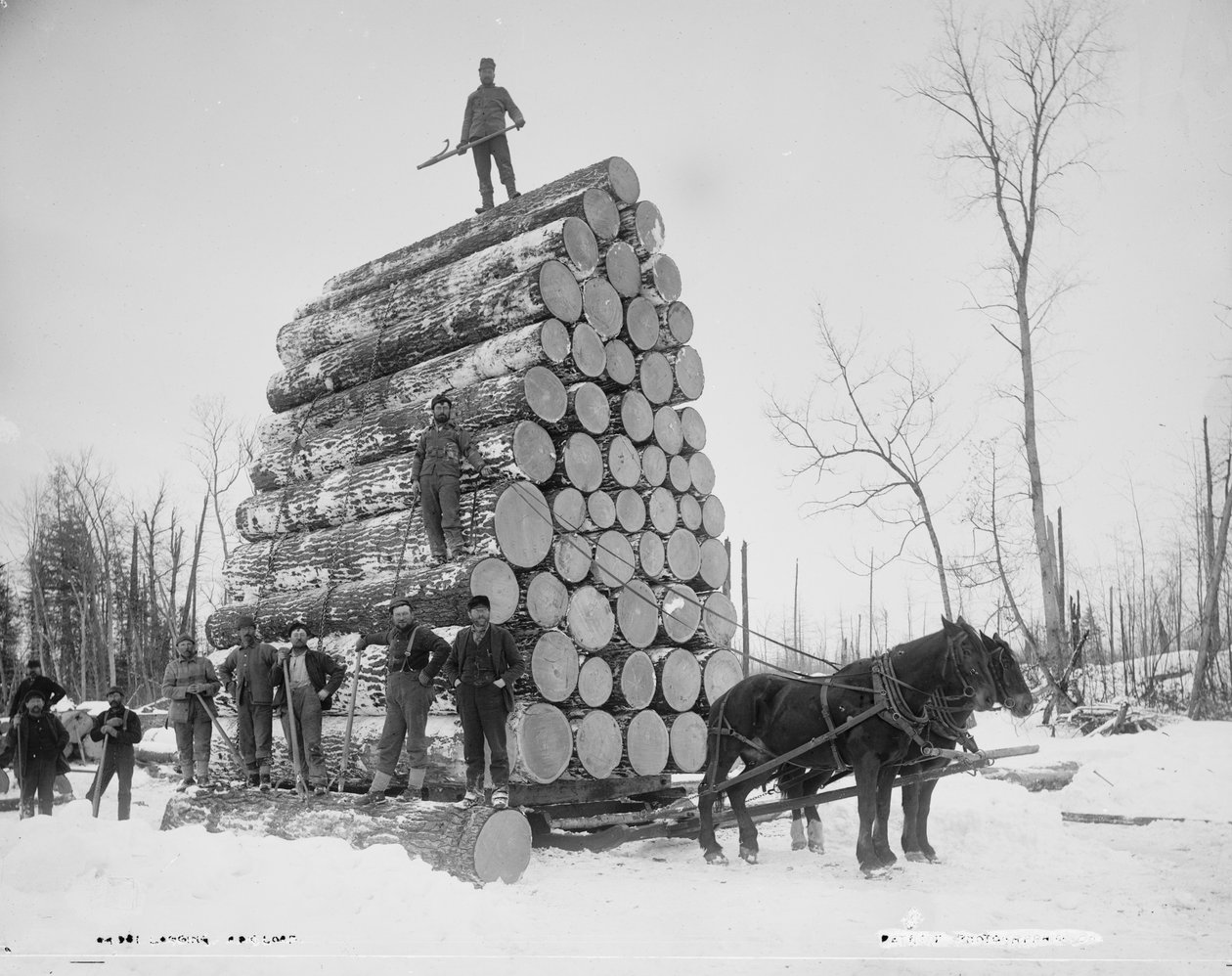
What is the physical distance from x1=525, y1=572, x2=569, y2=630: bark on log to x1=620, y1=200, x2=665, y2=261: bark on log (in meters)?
4.06

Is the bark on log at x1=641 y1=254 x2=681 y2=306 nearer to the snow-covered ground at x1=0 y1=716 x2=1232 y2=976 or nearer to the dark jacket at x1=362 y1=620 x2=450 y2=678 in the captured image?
the dark jacket at x1=362 y1=620 x2=450 y2=678

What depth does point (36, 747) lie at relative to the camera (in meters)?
10.3

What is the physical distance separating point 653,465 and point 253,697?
460 centimetres

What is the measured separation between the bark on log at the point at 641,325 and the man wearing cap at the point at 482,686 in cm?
390

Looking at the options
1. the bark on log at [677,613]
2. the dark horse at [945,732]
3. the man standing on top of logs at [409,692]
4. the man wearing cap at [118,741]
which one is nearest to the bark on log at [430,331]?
the bark on log at [677,613]

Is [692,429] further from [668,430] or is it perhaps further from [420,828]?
[420,828]

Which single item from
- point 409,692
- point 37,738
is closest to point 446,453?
point 409,692

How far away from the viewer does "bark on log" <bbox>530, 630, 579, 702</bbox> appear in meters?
7.97

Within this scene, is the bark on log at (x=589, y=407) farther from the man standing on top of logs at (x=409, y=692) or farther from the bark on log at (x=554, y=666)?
the man standing on top of logs at (x=409, y=692)

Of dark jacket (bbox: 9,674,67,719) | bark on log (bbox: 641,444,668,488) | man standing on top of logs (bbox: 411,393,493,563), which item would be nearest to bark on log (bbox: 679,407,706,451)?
bark on log (bbox: 641,444,668,488)

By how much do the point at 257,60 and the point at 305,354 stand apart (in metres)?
5.05

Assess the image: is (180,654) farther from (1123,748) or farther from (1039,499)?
(1039,499)

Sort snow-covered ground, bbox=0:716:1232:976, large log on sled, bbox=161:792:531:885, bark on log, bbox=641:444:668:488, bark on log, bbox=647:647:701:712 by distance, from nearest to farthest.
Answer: snow-covered ground, bbox=0:716:1232:976
large log on sled, bbox=161:792:531:885
bark on log, bbox=647:647:701:712
bark on log, bbox=641:444:668:488

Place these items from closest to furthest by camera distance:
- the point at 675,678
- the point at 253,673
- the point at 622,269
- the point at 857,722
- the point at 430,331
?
the point at 857,722 < the point at 253,673 < the point at 675,678 < the point at 430,331 < the point at 622,269
